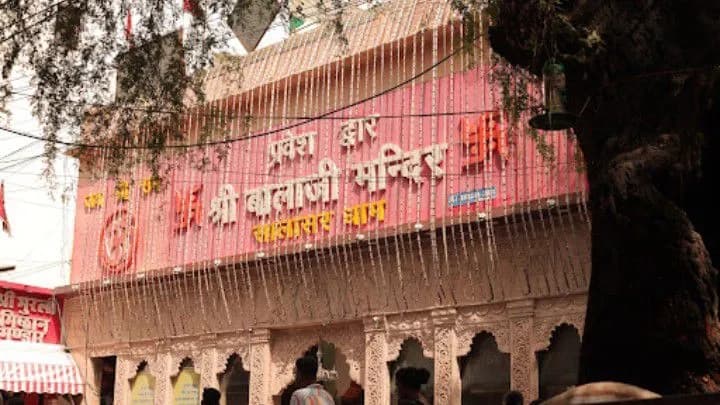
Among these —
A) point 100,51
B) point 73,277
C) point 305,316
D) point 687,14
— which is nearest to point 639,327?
point 687,14

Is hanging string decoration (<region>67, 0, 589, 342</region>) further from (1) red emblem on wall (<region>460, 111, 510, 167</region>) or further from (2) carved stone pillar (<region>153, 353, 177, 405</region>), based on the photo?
(2) carved stone pillar (<region>153, 353, 177, 405</region>)

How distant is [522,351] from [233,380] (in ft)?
15.3

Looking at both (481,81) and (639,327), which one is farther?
(481,81)

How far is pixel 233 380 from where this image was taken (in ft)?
44.3

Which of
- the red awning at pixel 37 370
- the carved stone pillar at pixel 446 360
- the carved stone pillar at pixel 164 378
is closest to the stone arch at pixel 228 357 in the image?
the carved stone pillar at pixel 164 378

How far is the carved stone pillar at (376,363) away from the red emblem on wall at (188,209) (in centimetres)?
326

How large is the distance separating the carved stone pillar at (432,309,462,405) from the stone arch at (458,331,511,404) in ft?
0.38

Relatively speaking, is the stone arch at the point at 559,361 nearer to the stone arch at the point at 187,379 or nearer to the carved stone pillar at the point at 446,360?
the carved stone pillar at the point at 446,360

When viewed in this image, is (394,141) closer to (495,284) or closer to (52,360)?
(495,284)

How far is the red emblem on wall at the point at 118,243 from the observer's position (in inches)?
579

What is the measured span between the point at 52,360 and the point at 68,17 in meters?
10.6

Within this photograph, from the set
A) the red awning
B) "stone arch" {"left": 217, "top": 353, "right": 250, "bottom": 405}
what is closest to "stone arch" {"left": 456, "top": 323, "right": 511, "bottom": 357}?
"stone arch" {"left": 217, "top": 353, "right": 250, "bottom": 405}

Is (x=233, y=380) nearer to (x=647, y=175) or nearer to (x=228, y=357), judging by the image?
(x=228, y=357)

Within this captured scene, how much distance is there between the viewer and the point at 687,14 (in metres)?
4.98
